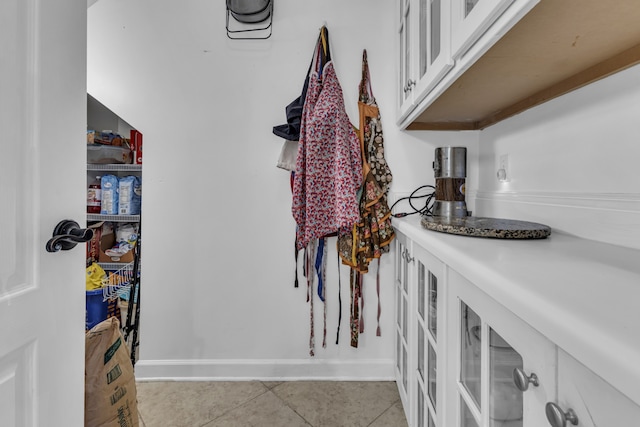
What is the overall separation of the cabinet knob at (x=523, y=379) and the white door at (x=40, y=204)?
898 millimetres

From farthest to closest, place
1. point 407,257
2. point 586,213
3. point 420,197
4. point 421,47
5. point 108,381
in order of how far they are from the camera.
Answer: point 420,197
point 407,257
point 421,47
point 108,381
point 586,213

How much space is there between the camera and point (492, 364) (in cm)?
57

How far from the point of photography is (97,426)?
0.92 meters

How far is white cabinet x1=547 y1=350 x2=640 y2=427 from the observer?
0.28 m

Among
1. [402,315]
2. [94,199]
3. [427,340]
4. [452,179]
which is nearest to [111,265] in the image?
[94,199]

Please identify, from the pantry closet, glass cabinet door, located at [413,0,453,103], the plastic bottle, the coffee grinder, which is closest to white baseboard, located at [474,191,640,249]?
the coffee grinder

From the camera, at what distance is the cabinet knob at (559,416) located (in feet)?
1.13

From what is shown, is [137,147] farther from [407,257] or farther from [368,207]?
[407,257]

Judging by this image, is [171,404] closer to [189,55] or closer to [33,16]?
[33,16]

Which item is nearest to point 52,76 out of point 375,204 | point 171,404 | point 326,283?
point 375,204

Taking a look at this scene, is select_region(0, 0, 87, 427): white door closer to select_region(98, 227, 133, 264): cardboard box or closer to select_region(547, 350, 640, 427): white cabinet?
select_region(547, 350, 640, 427): white cabinet

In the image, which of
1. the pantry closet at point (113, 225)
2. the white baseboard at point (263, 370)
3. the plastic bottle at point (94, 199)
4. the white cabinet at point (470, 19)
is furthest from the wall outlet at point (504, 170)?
the plastic bottle at point (94, 199)

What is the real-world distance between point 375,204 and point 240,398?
3.95 feet

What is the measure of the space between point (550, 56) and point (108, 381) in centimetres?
164
